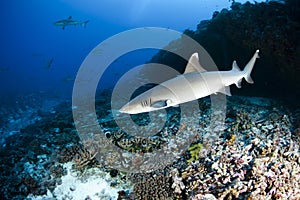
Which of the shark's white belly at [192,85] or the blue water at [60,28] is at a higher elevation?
the blue water at [60,28]

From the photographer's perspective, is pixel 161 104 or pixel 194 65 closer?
pixel 161 104

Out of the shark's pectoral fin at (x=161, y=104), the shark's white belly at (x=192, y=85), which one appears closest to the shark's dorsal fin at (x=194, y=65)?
the shark's white belly at (x=192, y=85)

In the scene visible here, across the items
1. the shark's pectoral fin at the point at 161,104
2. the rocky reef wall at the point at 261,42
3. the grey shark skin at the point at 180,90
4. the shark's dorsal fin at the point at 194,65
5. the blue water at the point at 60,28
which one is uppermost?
the blue water at the point at 60,28

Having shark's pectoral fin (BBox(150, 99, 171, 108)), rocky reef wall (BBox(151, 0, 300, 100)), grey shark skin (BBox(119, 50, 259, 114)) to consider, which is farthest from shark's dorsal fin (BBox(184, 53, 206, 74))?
rocky reef wall (BBox(151, 0, 300, 100))

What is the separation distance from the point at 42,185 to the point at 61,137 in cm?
194

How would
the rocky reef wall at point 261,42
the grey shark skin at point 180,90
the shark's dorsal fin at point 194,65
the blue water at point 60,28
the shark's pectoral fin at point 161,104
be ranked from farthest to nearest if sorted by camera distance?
the blue water at point 60,28 < the rocky reef wall at point 261,42 < the shark's dorsal fin at point 194,65 < the grey shark skin at point 180,90 < the shark's pectoral fin at point 161,104

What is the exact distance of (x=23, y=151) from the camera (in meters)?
6.43

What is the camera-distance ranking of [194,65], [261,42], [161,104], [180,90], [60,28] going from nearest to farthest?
[161,104] < [180,90] < [194,65] < [261,42] < [60,28]

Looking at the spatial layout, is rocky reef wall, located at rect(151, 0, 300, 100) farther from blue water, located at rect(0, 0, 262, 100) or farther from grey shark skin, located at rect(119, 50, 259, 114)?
blue water, located at rect(0, 0, 262, 100)

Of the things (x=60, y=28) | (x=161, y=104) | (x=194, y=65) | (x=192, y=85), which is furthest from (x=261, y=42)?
(x=60, y=28)

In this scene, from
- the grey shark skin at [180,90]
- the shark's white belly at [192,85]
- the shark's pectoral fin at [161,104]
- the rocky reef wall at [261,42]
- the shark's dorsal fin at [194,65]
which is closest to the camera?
the shark's pectoral fin at [161,104]

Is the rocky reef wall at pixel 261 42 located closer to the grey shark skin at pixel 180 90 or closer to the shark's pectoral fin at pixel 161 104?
the grey shark skin at pixel 180 90

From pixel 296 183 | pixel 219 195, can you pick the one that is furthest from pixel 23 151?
pixel 296 183

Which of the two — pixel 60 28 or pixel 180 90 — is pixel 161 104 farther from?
pixel 60 28
